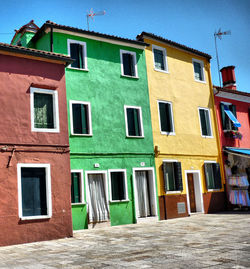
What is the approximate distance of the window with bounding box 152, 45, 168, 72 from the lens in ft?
62.2

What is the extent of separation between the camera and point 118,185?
1580 cm

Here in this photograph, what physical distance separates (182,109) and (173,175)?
12.2 feet

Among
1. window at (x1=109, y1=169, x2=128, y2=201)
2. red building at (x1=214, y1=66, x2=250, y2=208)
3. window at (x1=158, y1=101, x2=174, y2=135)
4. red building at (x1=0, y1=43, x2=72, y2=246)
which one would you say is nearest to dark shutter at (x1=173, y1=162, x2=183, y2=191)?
window at (x1=158, y1=101, x2=174, y2=135)

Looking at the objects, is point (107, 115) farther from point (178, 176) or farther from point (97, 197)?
point (178, 176)

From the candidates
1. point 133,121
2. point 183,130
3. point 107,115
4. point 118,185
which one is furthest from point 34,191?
point 183,130

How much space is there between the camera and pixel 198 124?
66.0 ft

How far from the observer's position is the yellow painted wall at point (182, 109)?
18.0 m

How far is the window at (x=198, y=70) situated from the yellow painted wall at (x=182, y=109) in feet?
0.82

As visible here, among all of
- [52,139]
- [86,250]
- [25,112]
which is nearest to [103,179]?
[52,139]

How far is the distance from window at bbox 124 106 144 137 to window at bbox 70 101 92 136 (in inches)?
81.5

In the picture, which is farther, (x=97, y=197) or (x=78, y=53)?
(x=78, y=53)

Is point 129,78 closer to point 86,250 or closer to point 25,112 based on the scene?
point 25,112

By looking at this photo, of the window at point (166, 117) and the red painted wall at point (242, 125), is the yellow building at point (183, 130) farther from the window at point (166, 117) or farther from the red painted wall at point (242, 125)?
the red painted wall at point (242, 125)

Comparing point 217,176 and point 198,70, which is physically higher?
point 198,70
